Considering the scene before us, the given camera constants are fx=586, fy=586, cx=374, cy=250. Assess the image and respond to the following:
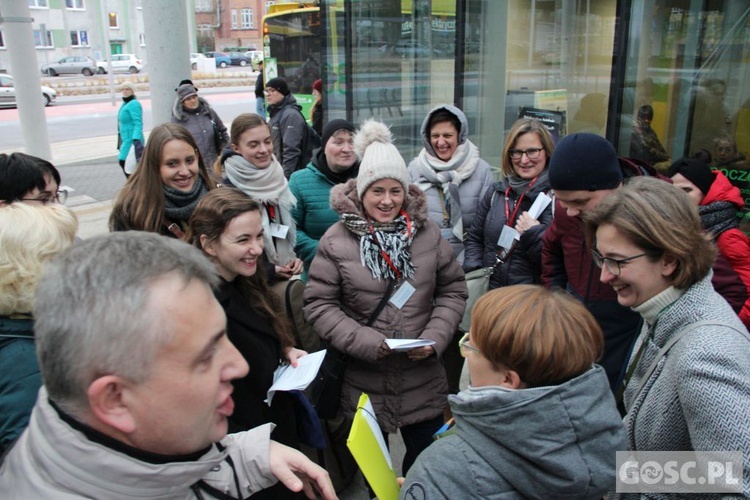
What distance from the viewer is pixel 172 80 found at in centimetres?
637

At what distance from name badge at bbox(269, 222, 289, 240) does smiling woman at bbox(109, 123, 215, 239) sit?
49 cm

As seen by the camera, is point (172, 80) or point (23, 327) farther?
point (172, 80)

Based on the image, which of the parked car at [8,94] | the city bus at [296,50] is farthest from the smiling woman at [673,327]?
the parked car at [8,94]

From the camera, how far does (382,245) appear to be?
2.82 meters

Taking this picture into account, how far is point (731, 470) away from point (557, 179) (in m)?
1.38

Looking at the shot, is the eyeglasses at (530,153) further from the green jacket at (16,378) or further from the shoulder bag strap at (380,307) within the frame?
the green jacket at (16,378)

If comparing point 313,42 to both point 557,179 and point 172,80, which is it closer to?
point 172,80

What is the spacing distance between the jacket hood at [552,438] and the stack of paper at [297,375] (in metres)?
0.95

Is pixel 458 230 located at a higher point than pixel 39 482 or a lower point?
lower

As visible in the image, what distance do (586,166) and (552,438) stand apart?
4.64 ft

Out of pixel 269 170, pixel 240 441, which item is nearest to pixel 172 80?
pixel 269 170

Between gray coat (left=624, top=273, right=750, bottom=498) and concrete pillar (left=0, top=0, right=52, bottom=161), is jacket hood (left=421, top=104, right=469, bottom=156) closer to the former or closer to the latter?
gray coat (left=624, top=273, right=750, bottom=498)

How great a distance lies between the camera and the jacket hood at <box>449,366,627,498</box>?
4.52ft

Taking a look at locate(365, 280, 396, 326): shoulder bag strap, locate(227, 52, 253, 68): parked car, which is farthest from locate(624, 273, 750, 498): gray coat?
locate(227, 52, 253, 68): parked car
